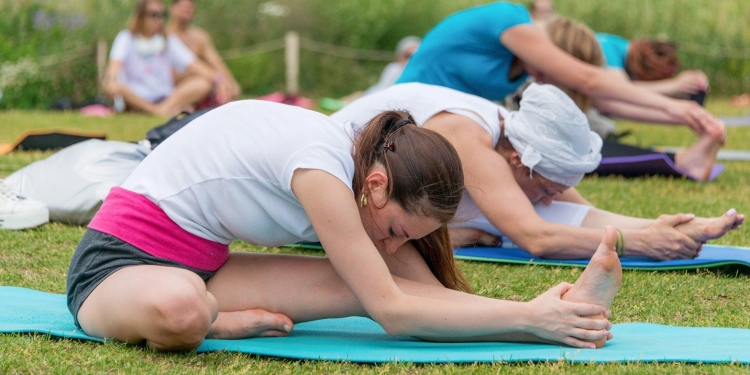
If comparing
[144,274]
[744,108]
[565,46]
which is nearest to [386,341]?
[144,274]

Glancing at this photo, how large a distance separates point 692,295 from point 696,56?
12665 millimetres

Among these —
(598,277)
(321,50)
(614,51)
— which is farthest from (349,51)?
(598,277)

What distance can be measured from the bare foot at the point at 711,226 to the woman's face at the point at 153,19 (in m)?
8.27

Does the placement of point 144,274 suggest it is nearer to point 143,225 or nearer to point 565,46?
point 143,225

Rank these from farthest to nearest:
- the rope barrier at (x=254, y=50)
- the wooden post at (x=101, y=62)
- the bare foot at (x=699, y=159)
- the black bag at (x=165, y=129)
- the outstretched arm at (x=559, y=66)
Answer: the rope barrier at (x=254, y=50) < the wooden post at (x=101, y=62) < the bare foot at (x=699, y=159) < the black bag at (x=165, y=129) < the outstretched arm at (x=559, y=66)

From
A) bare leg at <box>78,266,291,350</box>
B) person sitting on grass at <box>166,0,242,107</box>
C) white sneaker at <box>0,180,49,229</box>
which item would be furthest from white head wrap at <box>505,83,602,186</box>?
person sitting on grass at <box>166,0,242,107</box>

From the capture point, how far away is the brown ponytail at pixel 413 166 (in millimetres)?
2451

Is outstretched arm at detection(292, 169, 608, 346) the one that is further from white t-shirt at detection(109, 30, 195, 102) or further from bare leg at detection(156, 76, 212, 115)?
white t-shirt at detection(109, 30, 195, 102)

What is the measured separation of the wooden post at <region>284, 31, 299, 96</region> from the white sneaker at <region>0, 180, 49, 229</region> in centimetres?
984

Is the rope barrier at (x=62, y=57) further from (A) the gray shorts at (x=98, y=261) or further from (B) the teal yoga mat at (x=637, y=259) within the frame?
(A) the gray shorts at (x=98, y=261)

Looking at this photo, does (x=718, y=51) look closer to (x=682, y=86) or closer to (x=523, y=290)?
(x=682, y=86)

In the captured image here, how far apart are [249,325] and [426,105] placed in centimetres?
133

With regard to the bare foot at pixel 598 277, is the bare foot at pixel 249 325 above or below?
below

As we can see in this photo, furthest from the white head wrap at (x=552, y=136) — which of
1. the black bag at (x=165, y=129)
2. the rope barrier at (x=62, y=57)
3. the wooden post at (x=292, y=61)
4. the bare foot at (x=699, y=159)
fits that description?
the wooden post at (x=292, y=61)
